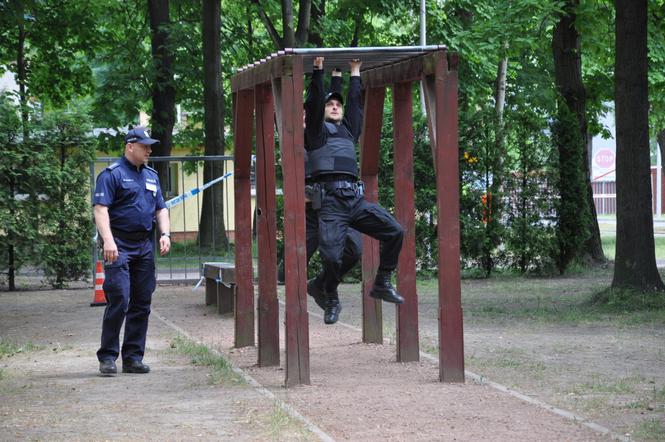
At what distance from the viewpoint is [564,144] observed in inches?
798

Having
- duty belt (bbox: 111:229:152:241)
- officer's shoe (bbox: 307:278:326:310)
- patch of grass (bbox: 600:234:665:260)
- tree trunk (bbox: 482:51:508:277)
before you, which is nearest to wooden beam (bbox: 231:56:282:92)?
duty belt (bbox: 111:229:152:241)

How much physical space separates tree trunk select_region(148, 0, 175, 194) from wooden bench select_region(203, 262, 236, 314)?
1297 centimetres

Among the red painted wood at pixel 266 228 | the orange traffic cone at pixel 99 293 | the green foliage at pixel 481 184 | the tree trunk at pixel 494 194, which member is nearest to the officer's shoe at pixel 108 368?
the red painted wood at pixel 266 228

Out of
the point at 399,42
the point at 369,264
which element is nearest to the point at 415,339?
the point at 369,264

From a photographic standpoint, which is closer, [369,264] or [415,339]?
[415,339]

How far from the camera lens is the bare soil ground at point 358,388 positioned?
6754mm

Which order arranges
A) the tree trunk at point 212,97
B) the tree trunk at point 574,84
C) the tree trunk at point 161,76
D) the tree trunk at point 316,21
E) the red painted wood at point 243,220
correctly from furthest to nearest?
the tree trunk at point 316,21, the tree trunk at point 161,76, the tree trunk at point 212,97, the tree trunk at point 574,84, the red painted wood at point 243,220

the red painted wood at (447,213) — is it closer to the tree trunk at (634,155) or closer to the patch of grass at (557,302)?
the patch of grass at (557,302)

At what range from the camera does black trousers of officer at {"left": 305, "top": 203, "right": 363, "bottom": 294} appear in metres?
9.36

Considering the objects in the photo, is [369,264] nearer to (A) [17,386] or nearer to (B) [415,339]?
(B) [415,339]

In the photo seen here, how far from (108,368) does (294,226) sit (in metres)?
2.00

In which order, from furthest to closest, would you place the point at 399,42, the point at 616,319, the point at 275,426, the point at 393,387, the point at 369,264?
the point at 399,42 < the point at 616,319 < the point at 369,264 < the point at 393,387 < the point at 275,426

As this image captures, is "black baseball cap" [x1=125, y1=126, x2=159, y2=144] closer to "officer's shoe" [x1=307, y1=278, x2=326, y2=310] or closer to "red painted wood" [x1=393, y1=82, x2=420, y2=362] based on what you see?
"officer's shoe" [x1=307, y1=278, x2=326, y2=310]

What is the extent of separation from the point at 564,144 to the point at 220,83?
8.54m
